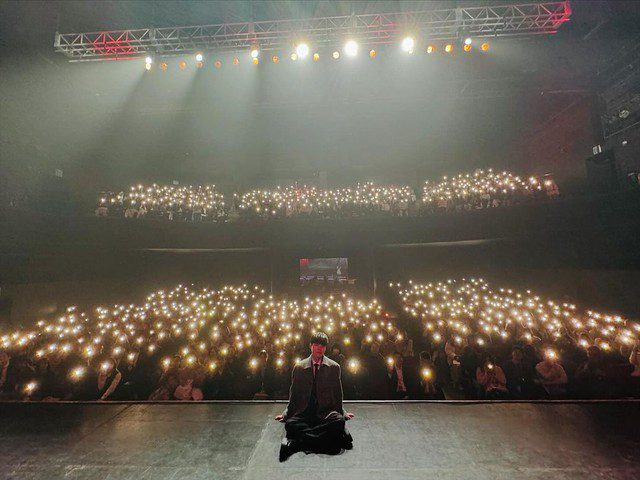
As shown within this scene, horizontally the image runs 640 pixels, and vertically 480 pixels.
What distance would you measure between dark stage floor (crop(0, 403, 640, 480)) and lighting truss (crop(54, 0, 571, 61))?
31.7ft

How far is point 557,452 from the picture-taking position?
3.11m

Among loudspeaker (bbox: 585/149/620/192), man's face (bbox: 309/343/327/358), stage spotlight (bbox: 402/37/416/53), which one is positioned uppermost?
stage spotlight (bbox: 402/37/416/53)

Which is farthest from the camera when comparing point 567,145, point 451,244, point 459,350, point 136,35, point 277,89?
point 451,244

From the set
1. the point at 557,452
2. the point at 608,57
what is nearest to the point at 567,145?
the point at 608,57

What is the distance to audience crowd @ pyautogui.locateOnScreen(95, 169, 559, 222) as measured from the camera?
15.4 meters

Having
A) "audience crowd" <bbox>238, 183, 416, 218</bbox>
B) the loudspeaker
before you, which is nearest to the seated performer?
"audience crowd" <bbox>238, 183, 416, 218</bbox>

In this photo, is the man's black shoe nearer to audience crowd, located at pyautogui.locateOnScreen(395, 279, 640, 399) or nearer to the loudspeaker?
audience crowd, located at pyautogui.locateOnScreen(395, 279, 640, 399)

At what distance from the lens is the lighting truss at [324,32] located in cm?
783

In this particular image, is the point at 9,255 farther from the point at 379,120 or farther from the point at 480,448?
the point at 379,120

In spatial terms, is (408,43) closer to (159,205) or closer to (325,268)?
(159,205)

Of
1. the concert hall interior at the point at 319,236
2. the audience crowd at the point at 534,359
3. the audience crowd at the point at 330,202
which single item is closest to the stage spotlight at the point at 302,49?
the concert hall interior at the point at 319,236

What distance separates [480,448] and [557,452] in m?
0.84

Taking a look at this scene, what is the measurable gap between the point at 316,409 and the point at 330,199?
16.0 m

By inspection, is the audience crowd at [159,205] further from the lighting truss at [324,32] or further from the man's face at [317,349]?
the man's face at [317,349]
